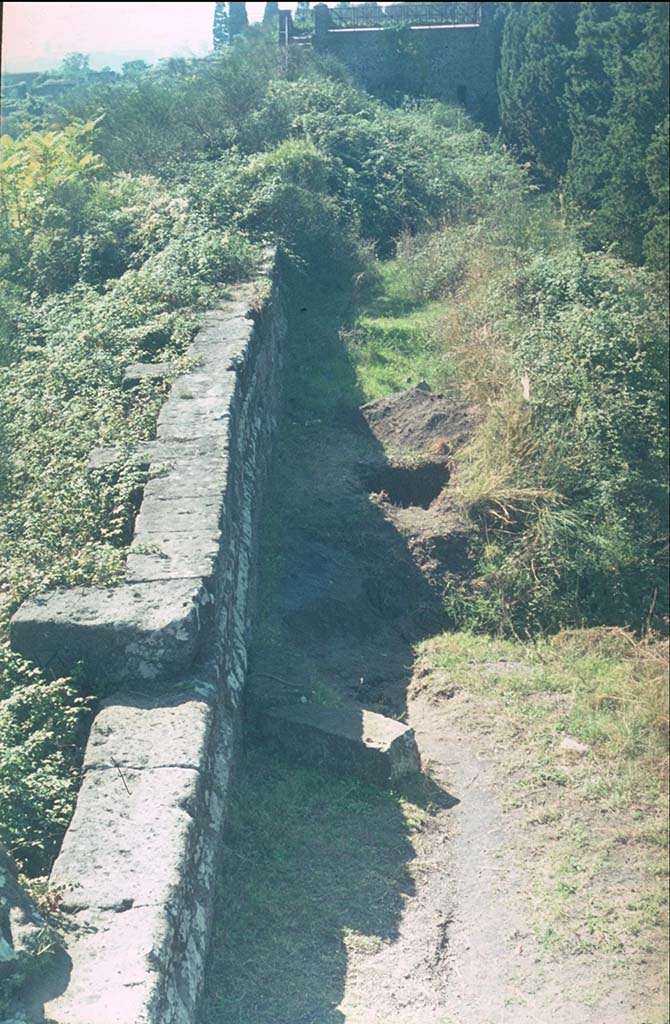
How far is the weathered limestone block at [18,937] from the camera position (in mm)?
2846

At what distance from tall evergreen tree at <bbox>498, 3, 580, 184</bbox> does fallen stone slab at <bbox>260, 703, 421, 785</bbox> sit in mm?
13454

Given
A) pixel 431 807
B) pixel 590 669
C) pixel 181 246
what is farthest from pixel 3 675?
pixel 181 246

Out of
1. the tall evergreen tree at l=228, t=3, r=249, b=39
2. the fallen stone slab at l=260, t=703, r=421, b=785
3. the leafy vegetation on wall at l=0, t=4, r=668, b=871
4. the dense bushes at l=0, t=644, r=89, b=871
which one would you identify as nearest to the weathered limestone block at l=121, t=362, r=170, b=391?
the leafy vegetation on wall at l=0, t=4, r=668, b=871

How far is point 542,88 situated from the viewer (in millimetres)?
17922

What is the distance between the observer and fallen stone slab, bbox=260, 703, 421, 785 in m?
5.23

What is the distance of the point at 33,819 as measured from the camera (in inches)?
144

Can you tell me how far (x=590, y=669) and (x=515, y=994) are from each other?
277 centimetres

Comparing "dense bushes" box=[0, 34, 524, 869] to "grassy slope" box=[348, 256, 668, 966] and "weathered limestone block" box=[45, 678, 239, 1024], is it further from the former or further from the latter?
"grassy slope" box=[348, 256, 668, 966]

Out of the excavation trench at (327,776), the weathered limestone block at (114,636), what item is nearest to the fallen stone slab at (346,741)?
the excavation trench at (327,776)

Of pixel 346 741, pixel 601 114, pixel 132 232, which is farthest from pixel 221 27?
pixel 346 741

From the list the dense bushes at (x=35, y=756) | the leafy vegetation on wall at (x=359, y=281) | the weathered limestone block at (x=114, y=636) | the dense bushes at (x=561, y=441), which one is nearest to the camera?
the dense bushes at (x=35, y=756)

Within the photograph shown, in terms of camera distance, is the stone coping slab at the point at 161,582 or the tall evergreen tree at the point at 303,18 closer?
the stone coping slab at the point at 161,582

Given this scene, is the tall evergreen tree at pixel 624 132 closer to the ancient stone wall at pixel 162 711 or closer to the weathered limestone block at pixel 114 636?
the ancient stone wall at pixel 162 711

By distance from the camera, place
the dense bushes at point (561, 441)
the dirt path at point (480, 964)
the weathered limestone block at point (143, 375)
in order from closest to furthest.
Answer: the dirt path at point (480, 964) < the weathered limestone block at point (143, 375) < the dense bushes at point (561, 441)
